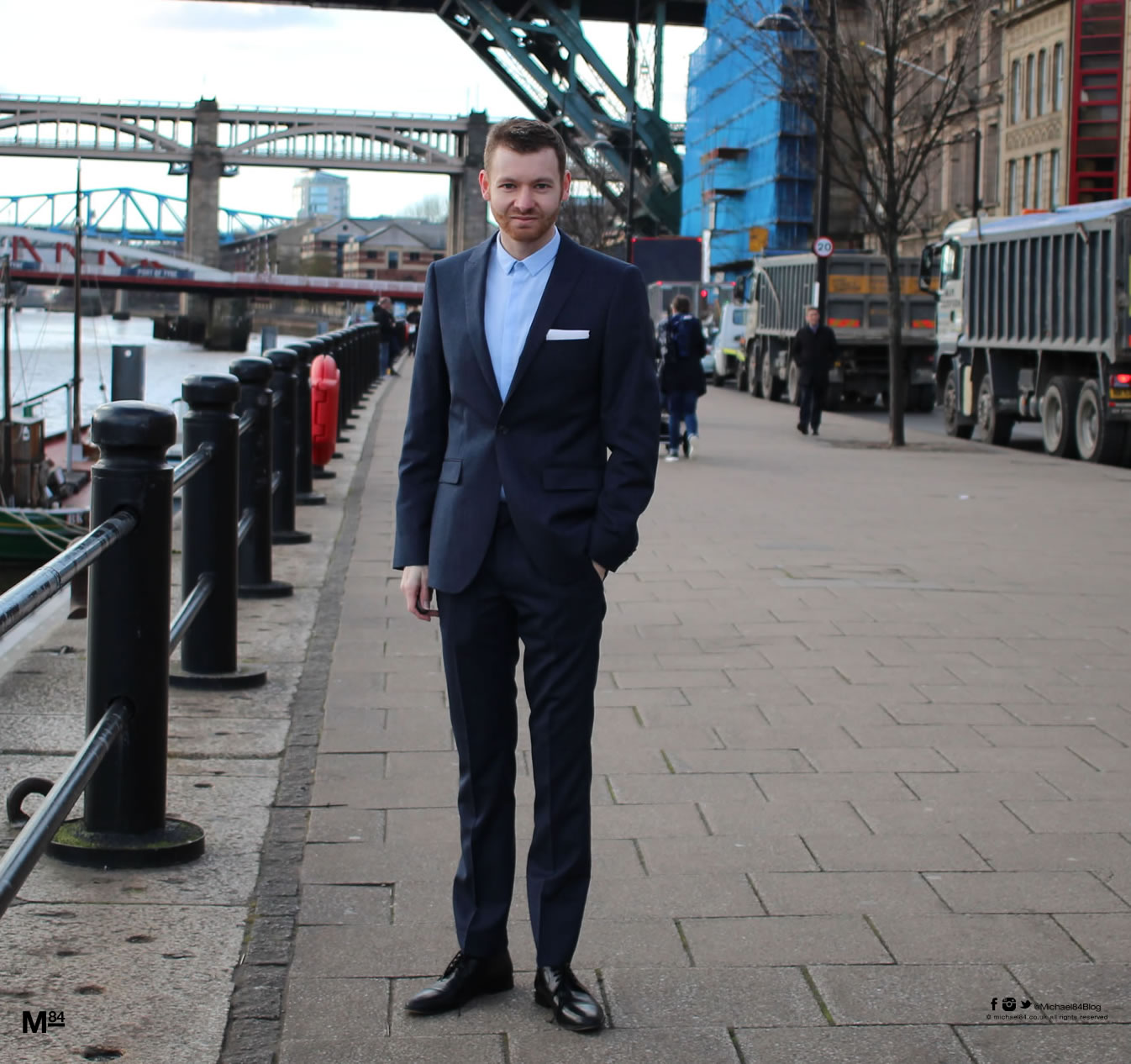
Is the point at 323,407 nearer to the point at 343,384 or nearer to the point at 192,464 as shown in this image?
the point at 343,384

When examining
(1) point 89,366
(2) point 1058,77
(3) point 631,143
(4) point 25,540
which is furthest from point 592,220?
(4) point 25,540

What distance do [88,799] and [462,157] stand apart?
120857 mm

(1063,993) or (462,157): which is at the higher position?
(462,157)

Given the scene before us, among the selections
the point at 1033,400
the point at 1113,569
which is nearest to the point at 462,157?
the point at 1033,400

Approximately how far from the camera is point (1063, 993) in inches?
149

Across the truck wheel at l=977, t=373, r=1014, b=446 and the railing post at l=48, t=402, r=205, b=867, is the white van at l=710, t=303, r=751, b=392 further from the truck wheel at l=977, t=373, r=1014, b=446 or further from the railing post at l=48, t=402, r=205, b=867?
the railing post at l=48, t=402, r=205, b=867

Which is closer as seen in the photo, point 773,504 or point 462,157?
point 773,504

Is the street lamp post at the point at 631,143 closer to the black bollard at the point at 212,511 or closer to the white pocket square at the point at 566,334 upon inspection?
the black bollard at the point at 212,511

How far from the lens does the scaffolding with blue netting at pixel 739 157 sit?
6894 cm

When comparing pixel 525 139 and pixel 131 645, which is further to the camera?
pixel 131 645

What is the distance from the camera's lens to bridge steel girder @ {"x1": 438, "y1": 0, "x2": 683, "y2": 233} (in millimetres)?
85875

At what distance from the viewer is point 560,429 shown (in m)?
3.59

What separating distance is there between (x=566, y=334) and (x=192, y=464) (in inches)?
A: 102

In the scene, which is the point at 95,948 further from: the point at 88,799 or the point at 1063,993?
the point at 1063,993
